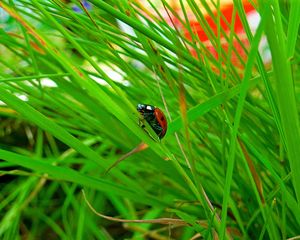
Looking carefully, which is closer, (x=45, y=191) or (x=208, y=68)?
(x=208, y=68)

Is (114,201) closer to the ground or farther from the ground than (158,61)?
closer to the ground

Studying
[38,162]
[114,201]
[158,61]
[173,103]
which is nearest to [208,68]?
[158,61]

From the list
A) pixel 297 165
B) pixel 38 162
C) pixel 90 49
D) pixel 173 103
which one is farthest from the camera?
pixel 173 103

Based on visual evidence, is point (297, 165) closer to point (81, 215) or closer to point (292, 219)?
point (292, 219)

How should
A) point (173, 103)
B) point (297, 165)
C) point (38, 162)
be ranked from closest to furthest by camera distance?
point (297, 165), point (38, 162), point (173, 103)

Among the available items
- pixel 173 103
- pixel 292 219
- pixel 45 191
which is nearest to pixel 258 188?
pixel 292 219

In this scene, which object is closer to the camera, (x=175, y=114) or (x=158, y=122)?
(x=158, y=122)

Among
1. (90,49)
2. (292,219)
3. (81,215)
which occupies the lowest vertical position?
(292,219)
